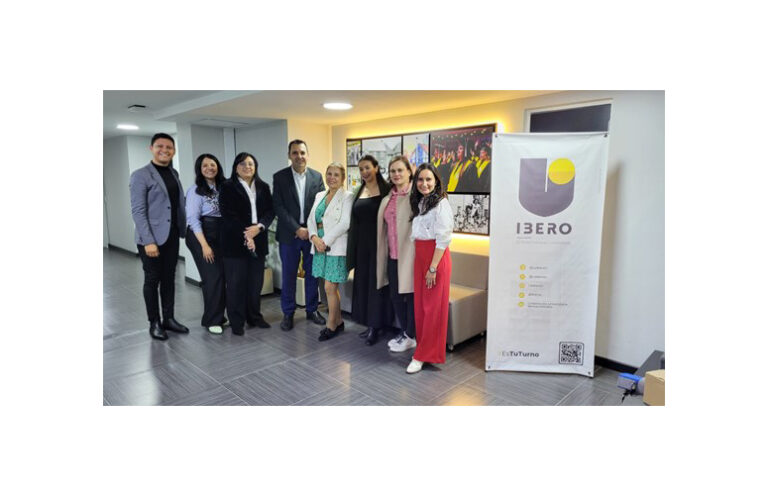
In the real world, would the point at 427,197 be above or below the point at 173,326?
above

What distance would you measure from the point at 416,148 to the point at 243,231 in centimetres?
161

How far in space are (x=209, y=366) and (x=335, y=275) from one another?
3.48ft

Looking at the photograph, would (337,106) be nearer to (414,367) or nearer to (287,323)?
(287,323)

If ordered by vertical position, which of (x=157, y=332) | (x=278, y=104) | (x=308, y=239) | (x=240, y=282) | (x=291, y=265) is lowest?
(x=157, y=332)

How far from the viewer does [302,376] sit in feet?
9.14

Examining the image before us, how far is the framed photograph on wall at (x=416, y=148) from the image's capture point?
151 inches

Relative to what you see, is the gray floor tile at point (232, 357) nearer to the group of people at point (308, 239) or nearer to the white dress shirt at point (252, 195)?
the group of people at point (308, 239)

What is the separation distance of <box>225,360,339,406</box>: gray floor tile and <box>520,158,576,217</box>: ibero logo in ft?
5.28

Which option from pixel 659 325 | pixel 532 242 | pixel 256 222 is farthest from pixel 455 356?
pixel 256 222

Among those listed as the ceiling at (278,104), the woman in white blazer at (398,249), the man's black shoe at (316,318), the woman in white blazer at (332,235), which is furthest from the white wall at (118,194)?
the woman in white blazer at (398,249)

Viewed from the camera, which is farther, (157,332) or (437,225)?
(157,332)

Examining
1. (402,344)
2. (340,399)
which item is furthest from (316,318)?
(340,399)

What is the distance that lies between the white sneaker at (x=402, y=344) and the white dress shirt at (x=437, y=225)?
87 centimetres

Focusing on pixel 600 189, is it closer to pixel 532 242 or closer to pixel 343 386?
pixel 532 242
